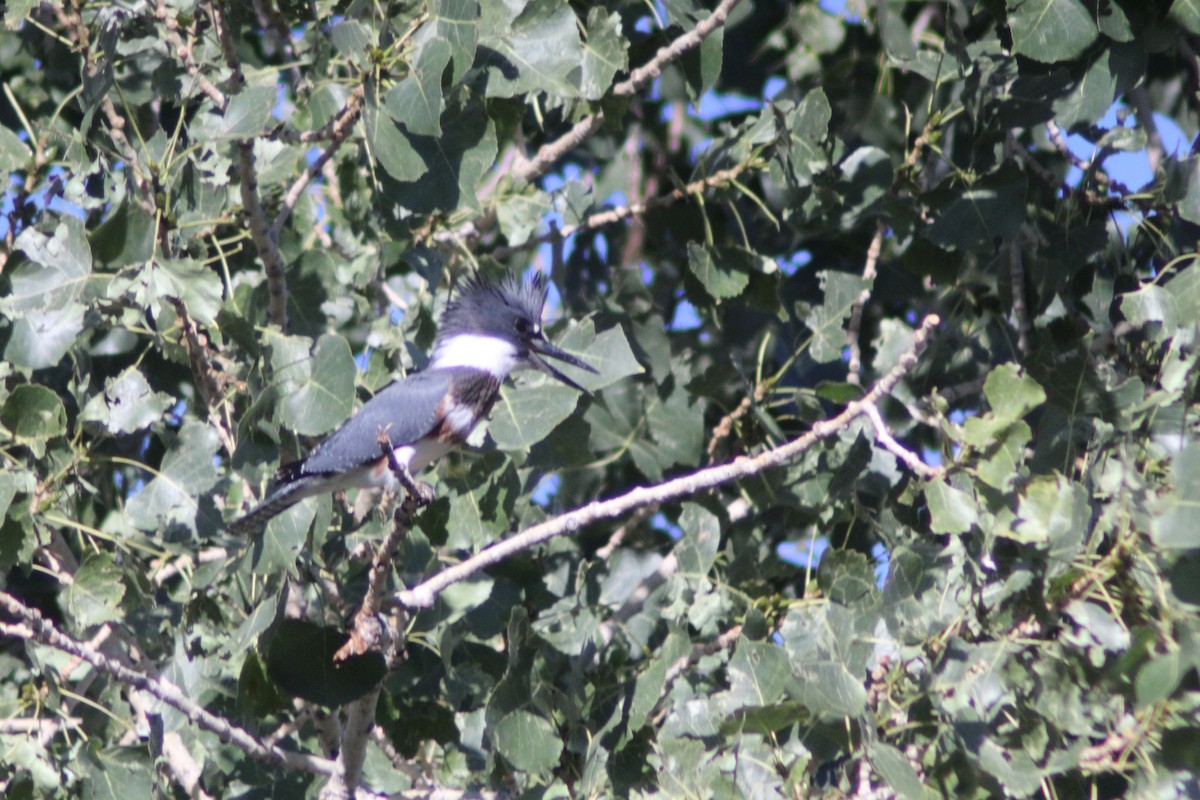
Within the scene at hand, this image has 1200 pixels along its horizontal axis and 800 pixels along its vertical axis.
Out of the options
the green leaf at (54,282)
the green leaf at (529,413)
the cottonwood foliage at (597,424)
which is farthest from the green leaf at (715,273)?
the green leaf at (54,282)

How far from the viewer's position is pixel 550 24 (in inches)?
119

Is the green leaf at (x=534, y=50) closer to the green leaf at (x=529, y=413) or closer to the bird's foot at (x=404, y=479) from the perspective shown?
the green leaf at (x=529, y=413)

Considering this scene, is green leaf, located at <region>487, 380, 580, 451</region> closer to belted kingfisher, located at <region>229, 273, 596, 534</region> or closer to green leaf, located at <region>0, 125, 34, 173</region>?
belted kingfisher, located at <region>229, 273, 596, 534</region>

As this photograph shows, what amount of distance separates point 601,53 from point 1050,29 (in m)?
0.99

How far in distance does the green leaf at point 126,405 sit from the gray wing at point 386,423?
0.39 metres

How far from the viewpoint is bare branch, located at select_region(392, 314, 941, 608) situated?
2.40 metres

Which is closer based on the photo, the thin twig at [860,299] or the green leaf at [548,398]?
the green leaf at [548,398]

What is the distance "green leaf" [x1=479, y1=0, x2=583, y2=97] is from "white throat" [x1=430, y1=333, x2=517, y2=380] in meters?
0.97

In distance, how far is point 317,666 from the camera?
2.86 meters

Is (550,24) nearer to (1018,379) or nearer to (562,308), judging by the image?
(562,308)

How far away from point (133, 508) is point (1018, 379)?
188 cm

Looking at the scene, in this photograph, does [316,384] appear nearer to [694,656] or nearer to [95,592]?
[95,592]

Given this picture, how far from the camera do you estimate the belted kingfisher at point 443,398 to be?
312 centimetres

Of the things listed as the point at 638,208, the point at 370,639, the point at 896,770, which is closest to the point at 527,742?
the point at 370,639
